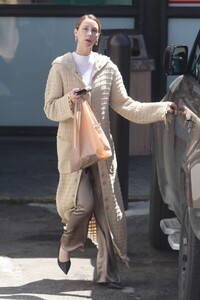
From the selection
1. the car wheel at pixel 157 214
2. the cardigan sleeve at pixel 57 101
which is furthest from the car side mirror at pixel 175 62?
the cardigan sleeve at pixel 57 101

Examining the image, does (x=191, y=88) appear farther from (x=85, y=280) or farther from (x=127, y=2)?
(x=127, y=2)

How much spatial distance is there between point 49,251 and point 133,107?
1508 millimetres

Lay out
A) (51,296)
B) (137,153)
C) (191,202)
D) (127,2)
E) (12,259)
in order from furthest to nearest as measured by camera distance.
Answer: (127,2), (137,153), (12,259), (51,296), (191,202)

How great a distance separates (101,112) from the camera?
6453 millimetres

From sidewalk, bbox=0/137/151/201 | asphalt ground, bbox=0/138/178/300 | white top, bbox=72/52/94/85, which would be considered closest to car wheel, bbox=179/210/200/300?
asphalt ground, bbox=0/138/178/300

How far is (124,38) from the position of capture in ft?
26.5

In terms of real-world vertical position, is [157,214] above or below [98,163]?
below

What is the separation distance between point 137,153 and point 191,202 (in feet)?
17.0

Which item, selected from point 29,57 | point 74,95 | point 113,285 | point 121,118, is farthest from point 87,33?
Result: point 29,57

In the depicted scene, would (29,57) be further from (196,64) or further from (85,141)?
(85,141)

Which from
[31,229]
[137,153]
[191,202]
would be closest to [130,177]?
[137,153]

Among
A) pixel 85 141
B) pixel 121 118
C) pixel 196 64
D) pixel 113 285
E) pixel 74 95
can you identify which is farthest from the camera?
pixel 121 118

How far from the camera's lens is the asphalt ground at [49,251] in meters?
6.57

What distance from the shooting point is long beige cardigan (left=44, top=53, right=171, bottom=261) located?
6.37 m
